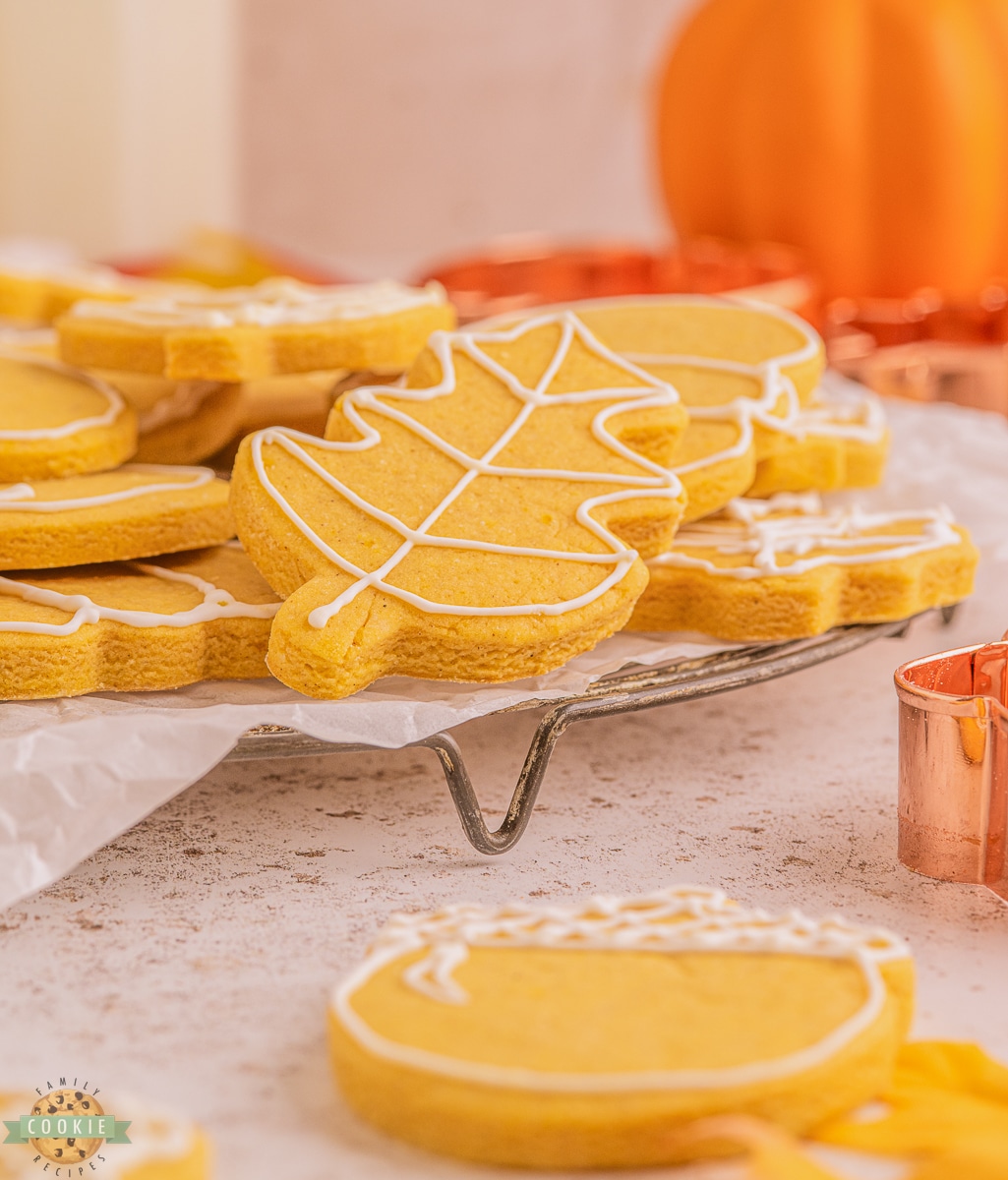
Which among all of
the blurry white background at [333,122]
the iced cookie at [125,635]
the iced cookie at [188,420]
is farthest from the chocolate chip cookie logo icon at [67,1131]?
the blurry white background at [333,122]

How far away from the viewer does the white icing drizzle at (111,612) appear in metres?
0.93

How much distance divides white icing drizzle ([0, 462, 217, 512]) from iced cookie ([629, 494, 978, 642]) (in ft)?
1.18

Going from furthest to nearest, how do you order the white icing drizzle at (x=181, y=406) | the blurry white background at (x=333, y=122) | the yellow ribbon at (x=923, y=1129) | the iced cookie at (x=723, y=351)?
the blurry white background at (x=333, y=122)
the white icing drizzle at (x=181, y=406)
the iced cookie at (x=723, y=351)
the yellow ribbon at (x=923, y=1129)

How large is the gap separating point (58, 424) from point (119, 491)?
91mm

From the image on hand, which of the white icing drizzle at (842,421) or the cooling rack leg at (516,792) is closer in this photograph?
the cooling rack leg at (516,792)

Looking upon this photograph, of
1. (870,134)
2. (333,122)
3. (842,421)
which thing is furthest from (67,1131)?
(333,122)

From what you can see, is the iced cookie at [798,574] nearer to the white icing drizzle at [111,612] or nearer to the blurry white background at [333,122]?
the white icing drizzle at [111,612]

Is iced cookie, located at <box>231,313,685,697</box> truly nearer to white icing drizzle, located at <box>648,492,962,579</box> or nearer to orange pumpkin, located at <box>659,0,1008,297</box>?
white icing drizzle, located at <box>648,492,962,579</box>

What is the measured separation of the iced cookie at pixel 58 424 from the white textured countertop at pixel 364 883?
0.90 feet

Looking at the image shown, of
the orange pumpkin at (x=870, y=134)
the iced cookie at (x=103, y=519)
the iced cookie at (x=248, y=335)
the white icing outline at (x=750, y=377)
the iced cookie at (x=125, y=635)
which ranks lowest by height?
the iced cookie at (x=125, y=635)

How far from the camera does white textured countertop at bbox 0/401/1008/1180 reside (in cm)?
68

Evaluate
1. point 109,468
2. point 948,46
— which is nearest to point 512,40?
point 948,46

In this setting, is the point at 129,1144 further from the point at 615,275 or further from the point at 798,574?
the point at 615,275

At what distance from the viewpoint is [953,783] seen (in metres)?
0.85
